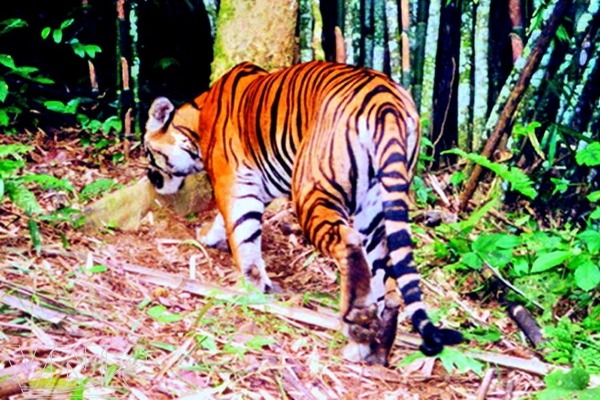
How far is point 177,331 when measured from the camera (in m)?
3.64

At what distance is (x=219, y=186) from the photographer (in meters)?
4.75

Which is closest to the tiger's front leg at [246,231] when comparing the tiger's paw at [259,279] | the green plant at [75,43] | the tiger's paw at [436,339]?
the tiger's paw at [259,279]

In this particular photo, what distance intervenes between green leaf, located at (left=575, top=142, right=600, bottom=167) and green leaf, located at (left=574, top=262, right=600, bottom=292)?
826mm

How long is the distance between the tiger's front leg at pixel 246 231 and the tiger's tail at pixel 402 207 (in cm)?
109

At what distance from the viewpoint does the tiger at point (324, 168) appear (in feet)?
11.9

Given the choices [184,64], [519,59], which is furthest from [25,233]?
[519,59]

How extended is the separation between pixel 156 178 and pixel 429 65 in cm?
204

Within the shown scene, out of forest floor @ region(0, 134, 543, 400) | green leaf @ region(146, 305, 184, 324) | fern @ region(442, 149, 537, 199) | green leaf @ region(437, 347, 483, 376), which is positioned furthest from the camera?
fern @ region(442, 149, 537, 199)

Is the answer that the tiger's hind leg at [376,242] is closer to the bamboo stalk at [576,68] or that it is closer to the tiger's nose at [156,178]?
the tiger's nose at [156,178]

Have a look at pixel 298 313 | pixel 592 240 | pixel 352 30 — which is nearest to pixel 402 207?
pixel 298 313

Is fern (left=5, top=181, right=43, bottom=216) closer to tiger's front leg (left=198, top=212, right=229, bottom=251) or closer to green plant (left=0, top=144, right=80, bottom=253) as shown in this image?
green plant (left=0, top=144, right=80, bottom=253)

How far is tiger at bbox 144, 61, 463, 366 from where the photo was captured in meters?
3.64

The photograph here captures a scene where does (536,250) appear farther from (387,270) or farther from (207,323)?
(207,323)

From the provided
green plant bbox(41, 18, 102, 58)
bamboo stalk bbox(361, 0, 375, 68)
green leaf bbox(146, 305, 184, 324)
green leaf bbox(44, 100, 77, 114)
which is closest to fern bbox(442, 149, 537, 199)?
bamboo stalk bbox(361, 0, 375, 68)
